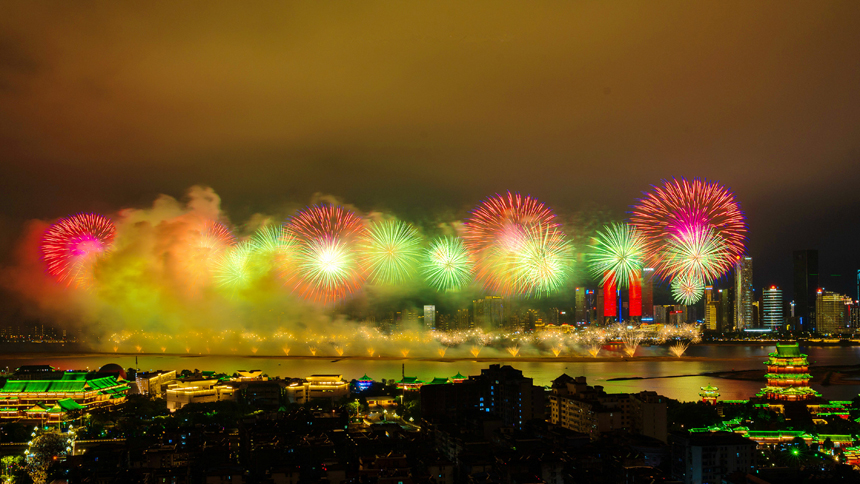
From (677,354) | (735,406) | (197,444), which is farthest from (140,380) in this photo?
(677,354)

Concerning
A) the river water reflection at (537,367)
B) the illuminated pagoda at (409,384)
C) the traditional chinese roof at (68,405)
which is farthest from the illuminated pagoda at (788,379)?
the traditional chinese roof at (68,405)

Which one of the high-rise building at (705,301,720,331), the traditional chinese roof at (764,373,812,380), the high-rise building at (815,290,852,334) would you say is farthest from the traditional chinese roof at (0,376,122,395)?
the high-rise building at (815,290,852,334)

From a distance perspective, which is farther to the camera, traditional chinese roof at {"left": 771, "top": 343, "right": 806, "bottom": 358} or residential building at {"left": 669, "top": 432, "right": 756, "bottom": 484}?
traditional chinese roof at {"left": 771, "top": 343, "right": 806, "bottom": 358}

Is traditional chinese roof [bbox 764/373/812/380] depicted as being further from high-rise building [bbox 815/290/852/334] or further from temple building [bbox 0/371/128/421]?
high-rise building [bbox 815/290/852/334]

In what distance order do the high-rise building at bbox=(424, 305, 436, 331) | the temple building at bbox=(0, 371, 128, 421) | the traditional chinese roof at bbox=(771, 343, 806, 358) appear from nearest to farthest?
the temple building at bbox=(0, 371, 128, 421), the traditional chinese roof at bbox=(771, 343, 806, 358), the high-rise building at bbox=(424, 305, 436, 331)

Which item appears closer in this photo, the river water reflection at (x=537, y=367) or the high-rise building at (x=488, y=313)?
the river water reflection at (x=537, y=367)

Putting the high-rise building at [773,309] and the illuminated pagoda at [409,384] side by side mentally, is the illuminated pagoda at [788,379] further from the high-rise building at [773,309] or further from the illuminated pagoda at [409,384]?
the high-rise building at [773,309]
